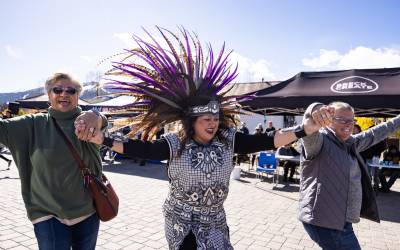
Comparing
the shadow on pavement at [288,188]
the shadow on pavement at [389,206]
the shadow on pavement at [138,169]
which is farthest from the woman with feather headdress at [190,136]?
the shadow on pavement at [138,169]

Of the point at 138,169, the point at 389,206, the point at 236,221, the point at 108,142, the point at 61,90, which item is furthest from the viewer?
the point at 138,169

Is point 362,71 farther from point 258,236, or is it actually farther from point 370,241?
point 258,236

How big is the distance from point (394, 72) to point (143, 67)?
679 centimetres

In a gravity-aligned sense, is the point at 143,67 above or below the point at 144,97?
above

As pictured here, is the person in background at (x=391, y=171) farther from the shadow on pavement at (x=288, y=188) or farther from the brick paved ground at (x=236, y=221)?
the shadow on pavement at (x=288, y=188)

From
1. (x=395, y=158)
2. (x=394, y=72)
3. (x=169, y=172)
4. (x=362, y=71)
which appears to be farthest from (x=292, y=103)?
(x=169, y=172)

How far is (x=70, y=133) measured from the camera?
244cm

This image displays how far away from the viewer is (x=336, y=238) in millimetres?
2654

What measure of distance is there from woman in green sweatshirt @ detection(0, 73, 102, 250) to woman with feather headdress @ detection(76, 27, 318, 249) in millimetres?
443

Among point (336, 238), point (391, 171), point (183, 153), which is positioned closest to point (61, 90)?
point (183, 153)

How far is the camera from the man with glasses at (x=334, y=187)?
8.73 feet

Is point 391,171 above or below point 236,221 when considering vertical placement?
above

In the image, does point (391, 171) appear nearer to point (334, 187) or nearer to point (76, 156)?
point (334, 187)

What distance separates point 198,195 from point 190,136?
446 millimetres
